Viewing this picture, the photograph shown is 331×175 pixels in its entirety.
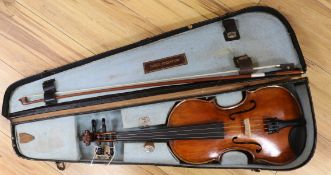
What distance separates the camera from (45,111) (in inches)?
60.7

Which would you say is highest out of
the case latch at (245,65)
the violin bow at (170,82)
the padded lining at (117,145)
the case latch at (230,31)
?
the case latch at (230,31)

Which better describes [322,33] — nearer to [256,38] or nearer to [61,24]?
[256,38]

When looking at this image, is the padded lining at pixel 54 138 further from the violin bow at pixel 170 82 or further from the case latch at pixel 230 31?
the case latch at pixel 230 31

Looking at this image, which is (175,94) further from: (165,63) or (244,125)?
(244,125)

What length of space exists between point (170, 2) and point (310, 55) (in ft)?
2.22

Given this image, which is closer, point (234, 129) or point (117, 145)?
point (234, 129)

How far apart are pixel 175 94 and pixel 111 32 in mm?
461

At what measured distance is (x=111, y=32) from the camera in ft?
5.39

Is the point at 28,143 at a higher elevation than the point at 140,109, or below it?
below

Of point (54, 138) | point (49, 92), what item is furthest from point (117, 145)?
point (49, 92)

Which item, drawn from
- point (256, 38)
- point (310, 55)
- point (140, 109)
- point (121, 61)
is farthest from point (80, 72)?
point (310, 55)

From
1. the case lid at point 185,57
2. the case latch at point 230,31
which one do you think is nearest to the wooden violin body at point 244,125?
the case lid at point 185,57

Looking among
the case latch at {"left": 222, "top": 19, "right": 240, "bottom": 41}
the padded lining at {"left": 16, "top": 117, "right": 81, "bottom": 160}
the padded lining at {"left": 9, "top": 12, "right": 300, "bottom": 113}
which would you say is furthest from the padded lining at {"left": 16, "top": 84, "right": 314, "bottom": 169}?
the case latch at {"left": 222, "top": 19, "right": 240, "bottom": 41}

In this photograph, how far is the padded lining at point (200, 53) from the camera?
145 centimetres
